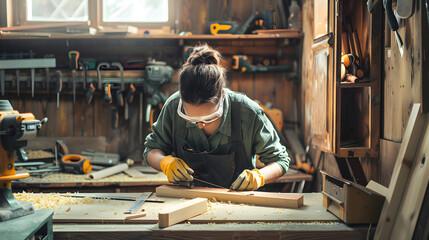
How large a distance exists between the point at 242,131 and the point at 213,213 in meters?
0.76

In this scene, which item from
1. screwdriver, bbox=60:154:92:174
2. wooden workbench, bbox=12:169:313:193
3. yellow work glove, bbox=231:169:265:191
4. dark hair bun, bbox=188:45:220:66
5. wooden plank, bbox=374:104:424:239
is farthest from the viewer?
screwdriver, bbox=60:154:92:174

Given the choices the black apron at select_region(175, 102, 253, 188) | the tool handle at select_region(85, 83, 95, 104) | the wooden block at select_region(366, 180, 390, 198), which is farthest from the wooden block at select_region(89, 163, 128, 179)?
the wooden block at select_region(366, 180, 390, 198)

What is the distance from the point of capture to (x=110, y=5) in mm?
4688

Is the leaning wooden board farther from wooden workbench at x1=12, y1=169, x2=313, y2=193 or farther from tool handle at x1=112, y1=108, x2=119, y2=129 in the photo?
tool handle at x1=112, y1=108, x2=119, y2=129

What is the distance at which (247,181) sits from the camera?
90.2 inches

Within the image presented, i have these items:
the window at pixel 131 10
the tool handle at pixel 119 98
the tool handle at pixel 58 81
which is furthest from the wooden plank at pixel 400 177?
the tool handle at pixel 58 81

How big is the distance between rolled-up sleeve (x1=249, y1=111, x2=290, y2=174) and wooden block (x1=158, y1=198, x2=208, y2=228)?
712mm

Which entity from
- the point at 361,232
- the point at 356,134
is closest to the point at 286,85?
the point at 356,134

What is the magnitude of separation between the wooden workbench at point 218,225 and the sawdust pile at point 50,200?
0.08 meters

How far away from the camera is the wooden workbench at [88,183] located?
12.5ft

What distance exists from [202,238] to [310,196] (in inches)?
33.5

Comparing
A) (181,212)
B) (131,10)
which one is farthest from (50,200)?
(131,10)

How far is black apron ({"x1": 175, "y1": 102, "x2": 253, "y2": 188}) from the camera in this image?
8.53 ft

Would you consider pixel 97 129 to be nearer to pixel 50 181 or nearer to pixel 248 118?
pixel 50 181
